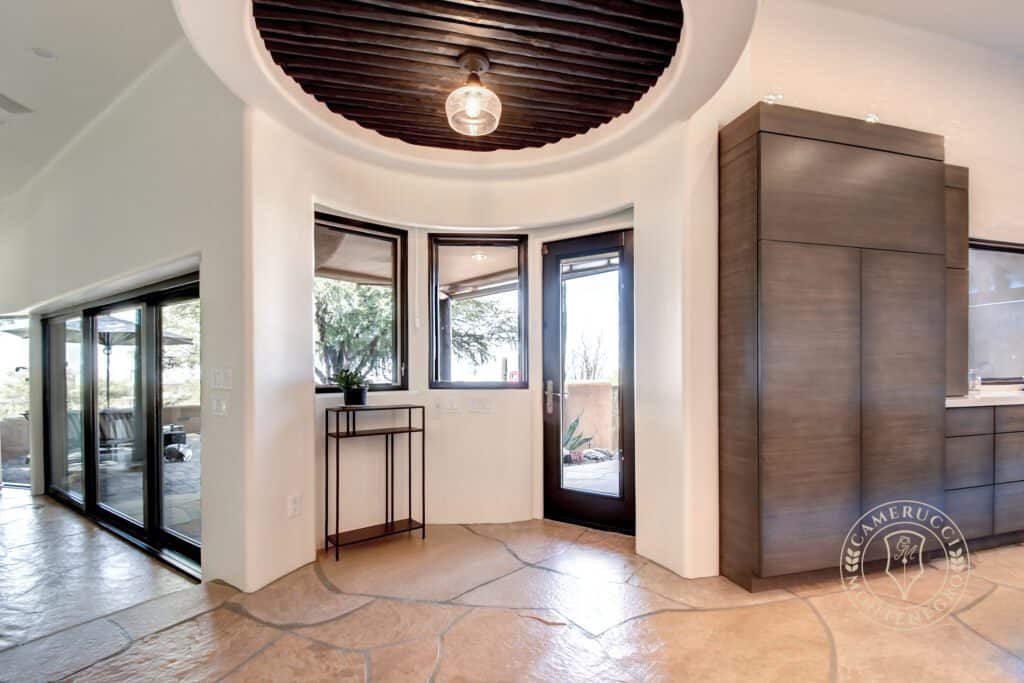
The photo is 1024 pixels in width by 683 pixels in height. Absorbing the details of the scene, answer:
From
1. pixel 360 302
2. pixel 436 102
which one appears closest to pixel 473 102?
pixel 436 102

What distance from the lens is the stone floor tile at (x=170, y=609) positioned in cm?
237

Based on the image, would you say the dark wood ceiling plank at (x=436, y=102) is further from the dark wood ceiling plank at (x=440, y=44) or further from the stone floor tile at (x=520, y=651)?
the stone floor tile at (x=520, y=651)

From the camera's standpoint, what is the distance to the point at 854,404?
9.00ft

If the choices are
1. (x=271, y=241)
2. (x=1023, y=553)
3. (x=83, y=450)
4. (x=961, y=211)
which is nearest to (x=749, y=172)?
(x=961, y=211)

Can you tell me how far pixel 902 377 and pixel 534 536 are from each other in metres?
2.53

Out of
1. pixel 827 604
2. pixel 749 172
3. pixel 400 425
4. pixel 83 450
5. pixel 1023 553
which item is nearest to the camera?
pixel 827 604

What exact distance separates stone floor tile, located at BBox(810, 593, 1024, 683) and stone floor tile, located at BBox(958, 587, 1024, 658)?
0.23ft

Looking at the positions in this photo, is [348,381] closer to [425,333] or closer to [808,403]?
[425,333]

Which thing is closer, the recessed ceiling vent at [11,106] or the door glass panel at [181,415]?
the door glass panel at [181,415]

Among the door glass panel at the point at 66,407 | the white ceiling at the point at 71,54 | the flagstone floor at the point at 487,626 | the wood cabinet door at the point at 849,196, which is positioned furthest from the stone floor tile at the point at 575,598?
the door glass panel at the point at 66,407

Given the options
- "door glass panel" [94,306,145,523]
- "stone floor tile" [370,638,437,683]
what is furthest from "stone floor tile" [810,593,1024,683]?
"door glass panel" [94,306,145,523]

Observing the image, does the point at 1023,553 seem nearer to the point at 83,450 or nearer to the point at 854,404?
the point at 854,404

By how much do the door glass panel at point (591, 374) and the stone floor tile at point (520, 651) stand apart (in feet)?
4.64

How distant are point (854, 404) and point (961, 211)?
72.0 inches
